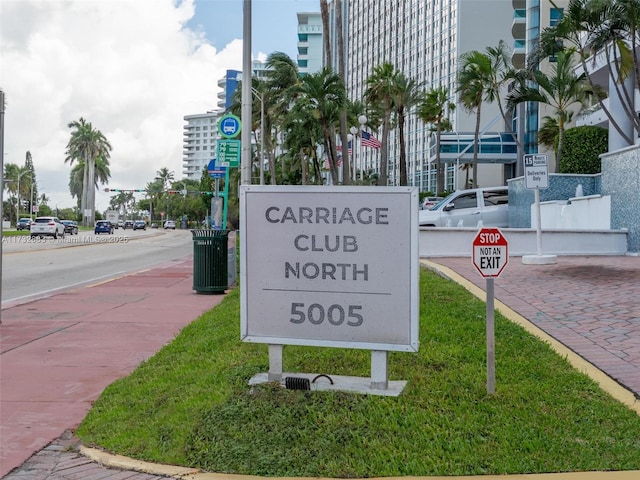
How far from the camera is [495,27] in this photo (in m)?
88.1

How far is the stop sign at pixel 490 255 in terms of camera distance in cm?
520

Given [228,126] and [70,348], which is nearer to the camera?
[70,348]

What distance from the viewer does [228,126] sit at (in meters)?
18.8

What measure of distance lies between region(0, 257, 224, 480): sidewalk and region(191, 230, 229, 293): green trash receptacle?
231mm

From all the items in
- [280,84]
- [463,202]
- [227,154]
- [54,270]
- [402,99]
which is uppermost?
[280,84]

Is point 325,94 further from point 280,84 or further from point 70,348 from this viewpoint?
point 70,348

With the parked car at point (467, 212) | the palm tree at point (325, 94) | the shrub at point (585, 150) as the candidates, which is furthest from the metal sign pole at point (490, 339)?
the palm tree at point (325, 94)

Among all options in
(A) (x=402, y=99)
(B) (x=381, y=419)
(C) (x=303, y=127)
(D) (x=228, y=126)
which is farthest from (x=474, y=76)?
(B) (x=381, y=419)

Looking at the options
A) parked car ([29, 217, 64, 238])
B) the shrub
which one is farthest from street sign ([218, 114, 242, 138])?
parked car ([29, 217, 64, 238])

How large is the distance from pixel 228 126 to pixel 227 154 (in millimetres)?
769

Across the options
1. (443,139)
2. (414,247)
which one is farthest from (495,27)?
(414,247)

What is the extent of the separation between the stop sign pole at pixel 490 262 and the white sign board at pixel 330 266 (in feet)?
1.62

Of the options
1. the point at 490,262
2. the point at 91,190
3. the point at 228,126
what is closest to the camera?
the point at 490,262

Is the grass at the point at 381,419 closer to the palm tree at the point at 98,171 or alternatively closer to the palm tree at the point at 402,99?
the palm tree at the point at 402,99
